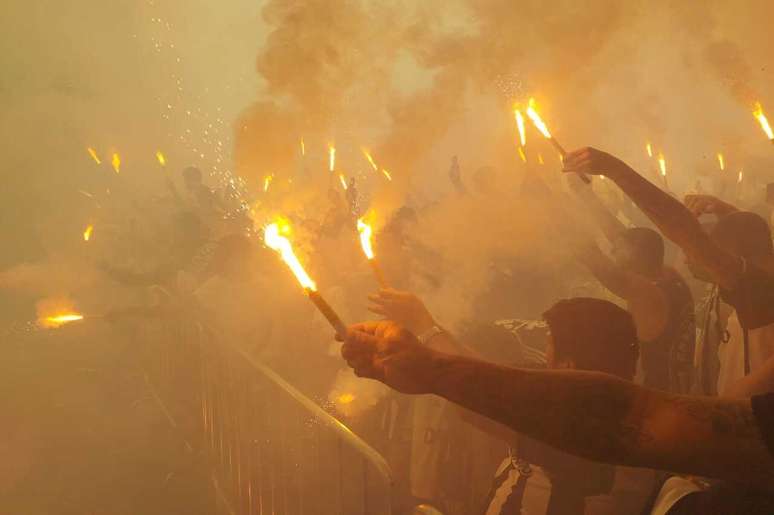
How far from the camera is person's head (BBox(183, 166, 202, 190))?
32.4 feet

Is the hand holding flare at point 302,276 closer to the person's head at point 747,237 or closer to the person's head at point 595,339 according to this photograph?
the person's head at point 595,339

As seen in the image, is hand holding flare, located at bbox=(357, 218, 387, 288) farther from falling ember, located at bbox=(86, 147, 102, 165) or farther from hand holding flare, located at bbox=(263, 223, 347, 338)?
falling ember, located at bbox=(86, 147, 102, 165)

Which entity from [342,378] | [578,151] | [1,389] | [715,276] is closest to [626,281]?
[715,276]

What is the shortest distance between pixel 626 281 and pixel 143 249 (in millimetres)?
7616

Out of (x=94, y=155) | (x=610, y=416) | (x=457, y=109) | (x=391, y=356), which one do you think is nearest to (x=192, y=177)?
(x=457, y=109)

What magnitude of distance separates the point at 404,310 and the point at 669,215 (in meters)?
1.41

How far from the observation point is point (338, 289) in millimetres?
5902

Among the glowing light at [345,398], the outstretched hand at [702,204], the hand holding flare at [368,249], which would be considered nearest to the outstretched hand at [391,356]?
the hand holding flare at [368,249]

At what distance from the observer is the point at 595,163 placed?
249 centimetres

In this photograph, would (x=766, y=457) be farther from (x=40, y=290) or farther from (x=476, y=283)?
(x=40, y=290)

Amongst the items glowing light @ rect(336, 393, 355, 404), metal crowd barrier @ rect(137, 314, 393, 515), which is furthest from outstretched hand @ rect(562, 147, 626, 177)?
glowing light @ rect(336, 393, 355, 404)

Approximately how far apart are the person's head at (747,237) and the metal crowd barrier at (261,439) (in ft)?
7.41

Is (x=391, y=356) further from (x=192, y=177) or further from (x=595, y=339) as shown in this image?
(x=192, y=177)

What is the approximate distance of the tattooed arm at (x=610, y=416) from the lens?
38.3 inches
